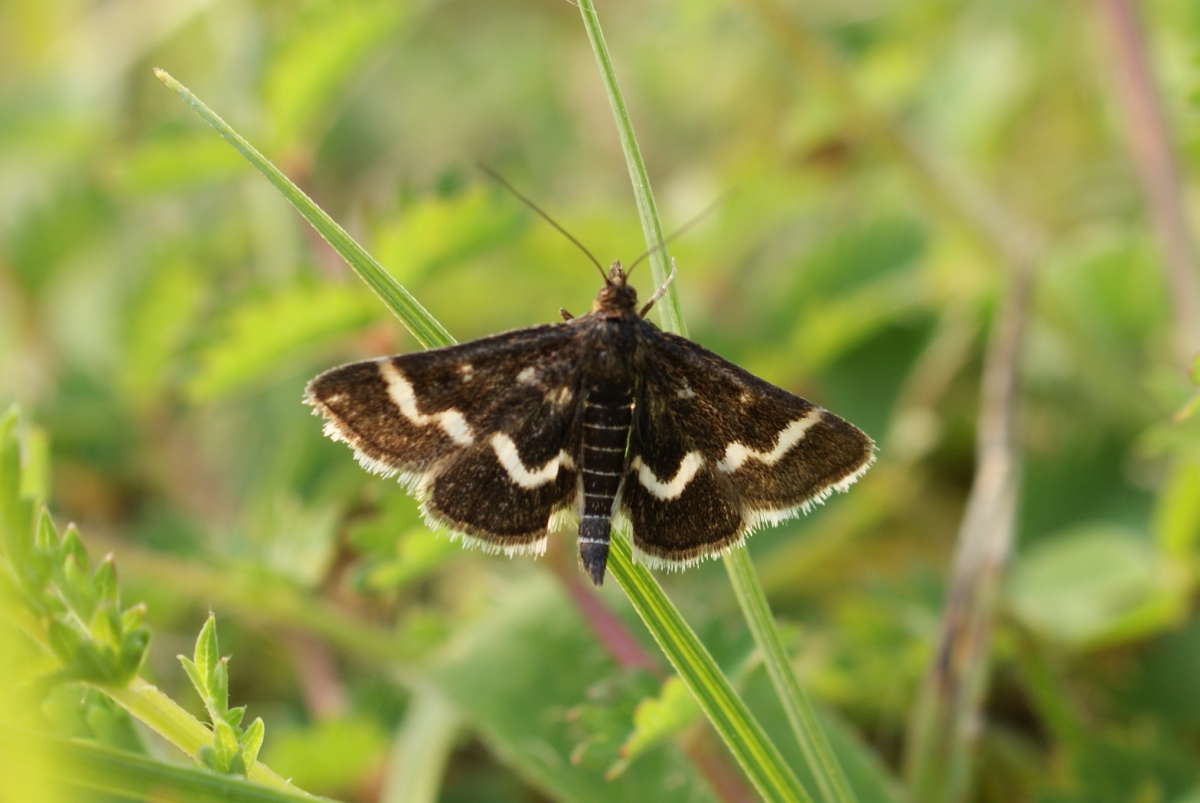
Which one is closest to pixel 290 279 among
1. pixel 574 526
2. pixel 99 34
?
pixel 574 526

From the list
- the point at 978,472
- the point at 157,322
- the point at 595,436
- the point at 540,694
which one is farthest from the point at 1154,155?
the point at 157,322

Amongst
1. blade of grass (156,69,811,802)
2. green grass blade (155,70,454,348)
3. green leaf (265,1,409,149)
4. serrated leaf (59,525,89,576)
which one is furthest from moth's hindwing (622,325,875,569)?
green leaf (265,1,409,149)

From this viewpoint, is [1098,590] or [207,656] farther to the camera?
[1098,590]

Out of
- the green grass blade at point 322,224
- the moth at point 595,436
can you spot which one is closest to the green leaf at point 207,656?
the green grass blade at point 322,224

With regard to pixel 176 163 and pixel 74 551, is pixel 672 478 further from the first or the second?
pixel 176 163

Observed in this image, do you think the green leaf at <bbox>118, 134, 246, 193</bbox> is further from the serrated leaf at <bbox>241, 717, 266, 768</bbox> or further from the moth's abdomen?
the serrated leaf at <bbox>241, 717, 266, 768</bbox>
